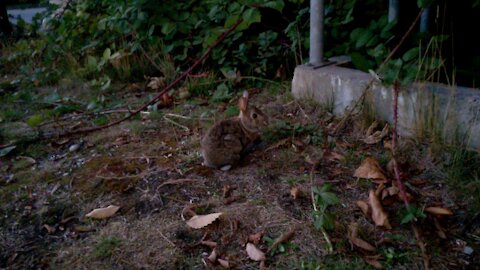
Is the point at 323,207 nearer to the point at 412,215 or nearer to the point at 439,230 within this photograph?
the point at 412,215

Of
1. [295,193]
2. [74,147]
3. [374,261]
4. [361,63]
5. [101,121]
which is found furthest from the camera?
[101,121]

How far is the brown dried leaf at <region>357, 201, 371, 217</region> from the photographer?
6.95 ft

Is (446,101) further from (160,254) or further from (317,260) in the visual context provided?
(160,254)

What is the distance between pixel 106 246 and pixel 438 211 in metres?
1.62

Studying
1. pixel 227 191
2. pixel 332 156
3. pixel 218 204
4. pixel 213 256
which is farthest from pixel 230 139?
pixel 213 256

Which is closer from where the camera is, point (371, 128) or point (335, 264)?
point (335, 264)

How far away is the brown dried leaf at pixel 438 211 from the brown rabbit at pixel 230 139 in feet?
3.74

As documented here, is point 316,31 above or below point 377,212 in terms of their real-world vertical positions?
above

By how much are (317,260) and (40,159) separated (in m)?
2.23

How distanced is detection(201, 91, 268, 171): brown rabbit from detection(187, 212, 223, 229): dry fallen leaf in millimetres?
519

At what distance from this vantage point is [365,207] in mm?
2146

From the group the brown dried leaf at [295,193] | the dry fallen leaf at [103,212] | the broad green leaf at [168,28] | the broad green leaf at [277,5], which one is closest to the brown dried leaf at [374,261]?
the brown dried leaf at [295,193]

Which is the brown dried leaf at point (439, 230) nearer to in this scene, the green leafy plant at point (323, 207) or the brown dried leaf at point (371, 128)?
the green leafy plant at point (323, 207)

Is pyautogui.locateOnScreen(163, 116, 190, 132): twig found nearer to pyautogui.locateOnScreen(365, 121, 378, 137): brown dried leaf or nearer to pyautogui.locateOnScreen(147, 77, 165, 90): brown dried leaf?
pyautogui.locateOnScreen(147, 77, 165, 90): brown dried leaf
